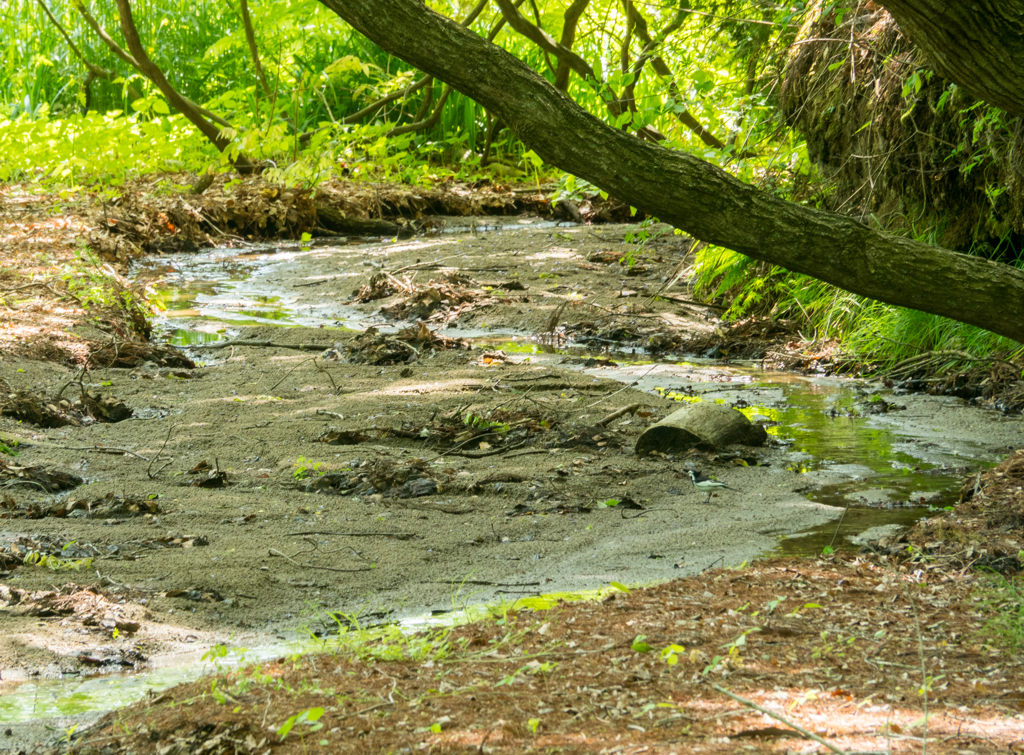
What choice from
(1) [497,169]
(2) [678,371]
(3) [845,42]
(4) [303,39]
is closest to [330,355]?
(2) [678,371]

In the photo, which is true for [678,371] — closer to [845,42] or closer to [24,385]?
[845,42]

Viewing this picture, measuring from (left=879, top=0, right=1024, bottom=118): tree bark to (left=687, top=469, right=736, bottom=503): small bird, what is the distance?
7.17ft

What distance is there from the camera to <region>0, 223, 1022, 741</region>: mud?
3.35 m

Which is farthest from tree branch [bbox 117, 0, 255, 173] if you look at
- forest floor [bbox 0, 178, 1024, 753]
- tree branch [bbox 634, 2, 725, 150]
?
tree branch [bbox 634, 2, 725, 150]

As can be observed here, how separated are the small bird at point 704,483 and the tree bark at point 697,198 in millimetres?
1441

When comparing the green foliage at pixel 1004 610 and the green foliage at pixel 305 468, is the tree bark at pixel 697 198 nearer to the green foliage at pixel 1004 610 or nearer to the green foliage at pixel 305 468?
the green foliage at pixel 1004 610

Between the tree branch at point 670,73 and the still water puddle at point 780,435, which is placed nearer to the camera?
the still water puddle at point 780,435

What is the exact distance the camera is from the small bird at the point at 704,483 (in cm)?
474

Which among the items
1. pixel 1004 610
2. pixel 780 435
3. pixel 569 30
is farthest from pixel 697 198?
pixel 569 30

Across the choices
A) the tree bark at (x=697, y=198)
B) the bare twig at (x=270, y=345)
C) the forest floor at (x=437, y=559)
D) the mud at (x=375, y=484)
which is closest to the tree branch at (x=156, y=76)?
the bare twig at (x=270, y=345)

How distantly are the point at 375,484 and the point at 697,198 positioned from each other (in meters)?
2.11

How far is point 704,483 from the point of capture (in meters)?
4.83

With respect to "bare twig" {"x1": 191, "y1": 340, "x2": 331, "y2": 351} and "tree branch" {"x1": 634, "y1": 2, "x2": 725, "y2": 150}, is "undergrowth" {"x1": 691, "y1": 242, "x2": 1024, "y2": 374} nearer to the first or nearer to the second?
"tree branch" {"x1": 634, "y1": 2, "x2": 725, "y2": 150}

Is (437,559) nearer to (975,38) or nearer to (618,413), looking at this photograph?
(618,413)
